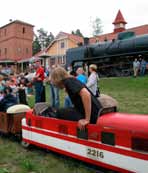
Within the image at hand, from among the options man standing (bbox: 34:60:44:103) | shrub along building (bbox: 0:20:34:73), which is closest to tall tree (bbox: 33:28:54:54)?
shrub along building (bbox: 0:20:34:73)

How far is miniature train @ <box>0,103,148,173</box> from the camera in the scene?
377 cm

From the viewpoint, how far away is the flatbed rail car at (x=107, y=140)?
3768mm

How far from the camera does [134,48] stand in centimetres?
2191

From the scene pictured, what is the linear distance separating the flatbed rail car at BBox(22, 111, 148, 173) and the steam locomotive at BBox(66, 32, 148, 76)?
676 inches

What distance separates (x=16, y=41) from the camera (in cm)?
6662

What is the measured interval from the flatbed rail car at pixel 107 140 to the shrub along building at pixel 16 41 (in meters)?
59.3

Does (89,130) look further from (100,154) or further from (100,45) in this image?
(100,45)

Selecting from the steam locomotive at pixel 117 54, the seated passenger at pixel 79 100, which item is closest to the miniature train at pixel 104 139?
the seated passenger at pixel 79 100

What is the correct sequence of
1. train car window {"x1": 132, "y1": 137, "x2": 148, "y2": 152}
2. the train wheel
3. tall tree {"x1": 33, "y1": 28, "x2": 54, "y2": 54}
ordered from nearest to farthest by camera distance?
train car window {"x1": 132, "y1": 137, "x2": 148, "y2": 152} → the train wheel → tall tree {"x1": 33, "y1": 28, "x2": 54, "y2": 54}

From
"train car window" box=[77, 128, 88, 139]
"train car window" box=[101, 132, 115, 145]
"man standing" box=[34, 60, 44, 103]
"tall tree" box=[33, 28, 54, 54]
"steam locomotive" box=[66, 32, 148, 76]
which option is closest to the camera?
"train car window" box=[101, 132, 115, 145]

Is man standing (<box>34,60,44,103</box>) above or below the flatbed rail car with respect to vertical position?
above

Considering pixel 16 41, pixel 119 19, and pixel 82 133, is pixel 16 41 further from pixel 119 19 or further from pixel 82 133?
pixel 82 133

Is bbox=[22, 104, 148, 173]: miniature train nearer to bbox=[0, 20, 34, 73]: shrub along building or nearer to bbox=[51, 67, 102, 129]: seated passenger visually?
bbox=[51, 67, 102, 129]: seated passenger

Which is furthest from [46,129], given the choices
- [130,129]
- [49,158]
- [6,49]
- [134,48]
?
[6,49]
